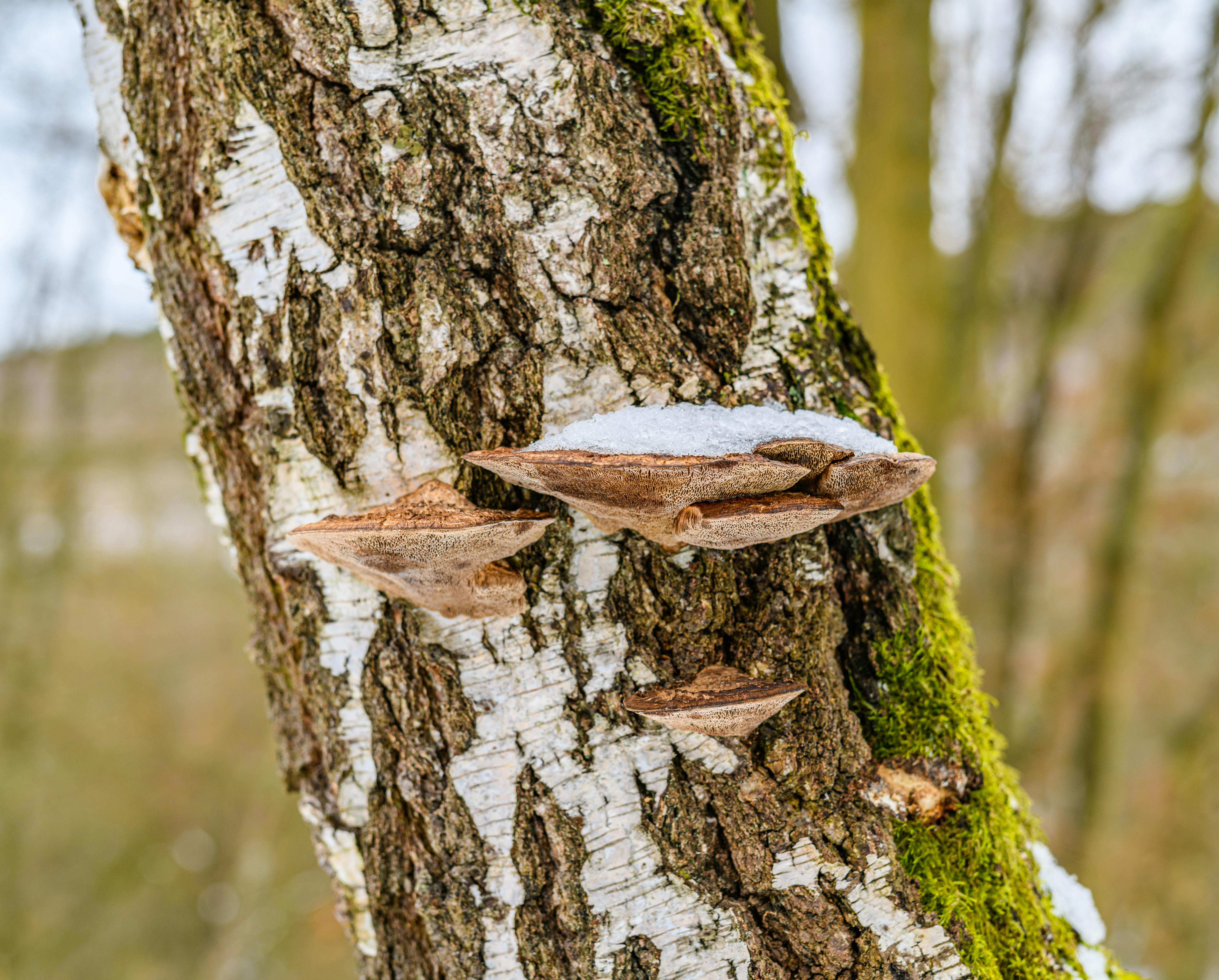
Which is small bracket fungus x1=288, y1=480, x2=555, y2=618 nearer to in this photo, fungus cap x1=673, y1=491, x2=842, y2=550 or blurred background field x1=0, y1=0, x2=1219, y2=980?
fungus cap x1=673, y1=491, x2=842, y2=550

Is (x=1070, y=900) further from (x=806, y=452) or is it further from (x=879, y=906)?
(x=806, y=452)

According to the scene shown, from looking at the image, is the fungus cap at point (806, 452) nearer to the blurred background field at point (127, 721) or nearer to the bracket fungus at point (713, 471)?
the bracket fungus at point (713, 471)

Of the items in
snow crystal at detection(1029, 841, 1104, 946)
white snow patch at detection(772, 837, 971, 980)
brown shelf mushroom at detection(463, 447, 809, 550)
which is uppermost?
brown shelf mushroom at detection(463, 447, 809, 550)

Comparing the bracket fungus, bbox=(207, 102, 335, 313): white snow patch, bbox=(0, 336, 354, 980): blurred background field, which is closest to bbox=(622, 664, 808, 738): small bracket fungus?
the bracket fungus

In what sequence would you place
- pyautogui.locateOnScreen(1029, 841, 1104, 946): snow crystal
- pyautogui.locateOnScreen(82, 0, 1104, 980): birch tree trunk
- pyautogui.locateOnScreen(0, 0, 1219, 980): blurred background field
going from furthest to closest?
pyautogui.locateOnScreen(0, 0, 1219, 980): blurred background field, pyautogui.locateOnScreen(1029, 841, 1104, 946): snow crystal, pyautogui.locateOnScreen(82, 0, 1104, 980): birch tree trunk

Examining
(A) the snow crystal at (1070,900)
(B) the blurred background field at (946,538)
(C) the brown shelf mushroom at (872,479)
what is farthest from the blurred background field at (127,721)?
(A) the snow crystal at (1070,900)

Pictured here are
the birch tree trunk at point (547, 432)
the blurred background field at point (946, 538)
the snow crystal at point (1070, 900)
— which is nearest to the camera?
the birch tree trunk at point (547, 432)
